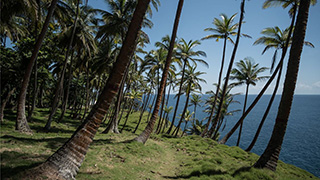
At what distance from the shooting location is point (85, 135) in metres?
4.18

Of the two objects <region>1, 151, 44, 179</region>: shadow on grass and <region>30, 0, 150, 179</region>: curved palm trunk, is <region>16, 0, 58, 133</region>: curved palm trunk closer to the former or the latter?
<region>1, 151, 44, 179</region>: shadow on grass

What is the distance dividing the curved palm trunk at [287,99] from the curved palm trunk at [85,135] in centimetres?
687

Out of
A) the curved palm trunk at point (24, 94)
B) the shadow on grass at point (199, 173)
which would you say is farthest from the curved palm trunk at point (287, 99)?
the curved palm trunk at point (24, 94)

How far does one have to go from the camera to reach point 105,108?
4449 millimetres

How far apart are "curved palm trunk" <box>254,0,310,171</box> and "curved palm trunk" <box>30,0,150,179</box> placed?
687cm

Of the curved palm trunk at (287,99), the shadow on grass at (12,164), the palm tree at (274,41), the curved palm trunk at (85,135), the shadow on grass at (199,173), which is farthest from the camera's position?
the palm tree at (274,41)

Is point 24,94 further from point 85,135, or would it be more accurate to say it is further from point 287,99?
point 287,99

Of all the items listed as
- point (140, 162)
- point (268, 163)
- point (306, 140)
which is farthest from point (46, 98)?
point (306, 140)

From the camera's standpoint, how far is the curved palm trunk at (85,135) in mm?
3682

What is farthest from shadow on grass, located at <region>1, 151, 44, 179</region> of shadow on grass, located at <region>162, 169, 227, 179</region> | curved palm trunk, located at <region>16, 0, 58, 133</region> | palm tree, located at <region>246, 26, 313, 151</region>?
palm tree, located at <region>246, 26, 313, 151</region>

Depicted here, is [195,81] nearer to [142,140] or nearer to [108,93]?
[142,140]

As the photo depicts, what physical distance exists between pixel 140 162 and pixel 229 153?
7459 mm

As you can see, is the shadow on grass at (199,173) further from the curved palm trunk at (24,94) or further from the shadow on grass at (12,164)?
the curved palm trunk at (24,94)

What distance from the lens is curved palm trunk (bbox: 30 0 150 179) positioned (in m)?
3.68
